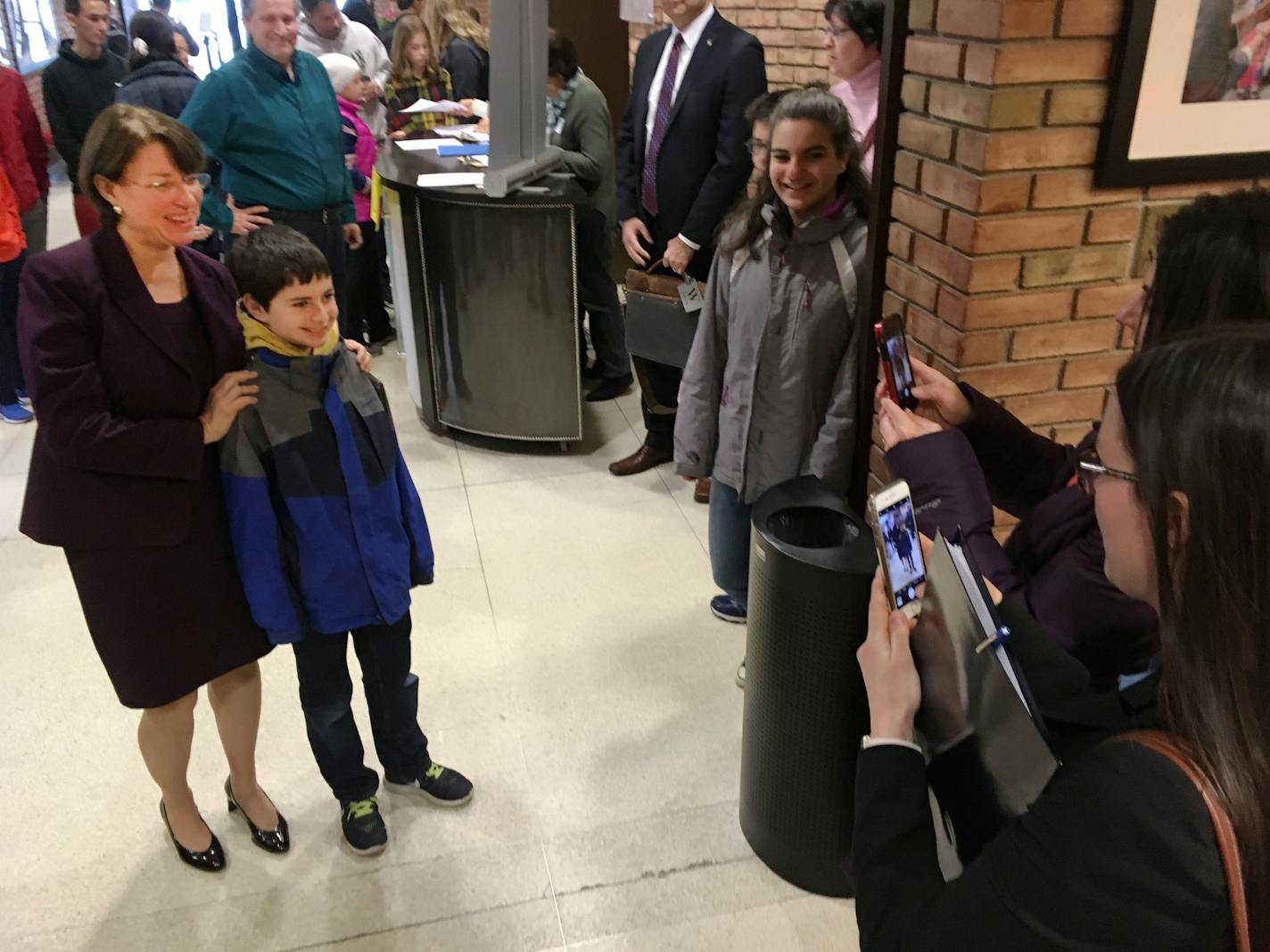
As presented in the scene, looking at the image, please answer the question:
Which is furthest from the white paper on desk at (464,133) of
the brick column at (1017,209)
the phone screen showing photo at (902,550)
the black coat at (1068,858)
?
the black coat at (1068,858)

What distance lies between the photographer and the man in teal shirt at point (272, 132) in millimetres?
3299

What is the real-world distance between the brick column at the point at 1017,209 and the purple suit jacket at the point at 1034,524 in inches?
12.6

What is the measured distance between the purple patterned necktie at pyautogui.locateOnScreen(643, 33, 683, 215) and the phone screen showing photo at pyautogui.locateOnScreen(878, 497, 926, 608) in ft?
8.18

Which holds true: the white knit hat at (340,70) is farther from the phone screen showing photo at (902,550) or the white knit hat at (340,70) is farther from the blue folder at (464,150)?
the phone screen showing photo at (902,550)

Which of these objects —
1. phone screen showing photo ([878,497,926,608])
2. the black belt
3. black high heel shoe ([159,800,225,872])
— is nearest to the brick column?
phone screen showing photo ([878,497,926,608])

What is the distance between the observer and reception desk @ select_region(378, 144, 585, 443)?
357cm

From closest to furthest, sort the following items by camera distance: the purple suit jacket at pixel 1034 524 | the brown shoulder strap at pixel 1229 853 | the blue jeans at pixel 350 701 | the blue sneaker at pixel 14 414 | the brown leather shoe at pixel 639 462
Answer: the brown shoulder strap at pixel 1229 853
the purple suit jacket at pixel 1034 524
the blue jeans at pixel 350 701
the brown leather shoe at pixel 639 462
the blue sneaker at pixel 14 414

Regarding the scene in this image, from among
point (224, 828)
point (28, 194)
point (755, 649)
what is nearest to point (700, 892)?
point (755, 649)

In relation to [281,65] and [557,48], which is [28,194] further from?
[557,48]

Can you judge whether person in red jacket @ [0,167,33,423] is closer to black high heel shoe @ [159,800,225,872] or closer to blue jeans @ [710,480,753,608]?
black high heel shoe @ [159,800,225,872]

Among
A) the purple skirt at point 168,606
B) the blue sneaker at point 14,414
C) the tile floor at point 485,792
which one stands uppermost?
the purple skirt at point 168,606

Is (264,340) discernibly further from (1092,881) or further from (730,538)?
(1092,881)

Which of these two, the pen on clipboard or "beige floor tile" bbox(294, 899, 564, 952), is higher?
the pen on clipboard

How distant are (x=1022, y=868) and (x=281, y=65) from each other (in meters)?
3.44
